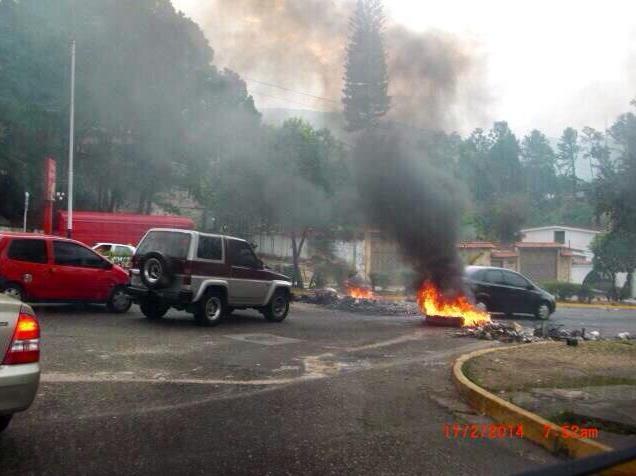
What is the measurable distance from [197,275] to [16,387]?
21.2ft

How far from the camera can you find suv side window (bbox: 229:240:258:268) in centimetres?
1093

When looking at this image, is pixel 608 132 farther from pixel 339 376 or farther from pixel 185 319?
pixel 185 319

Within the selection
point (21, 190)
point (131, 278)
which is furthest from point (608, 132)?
point (21, 190)

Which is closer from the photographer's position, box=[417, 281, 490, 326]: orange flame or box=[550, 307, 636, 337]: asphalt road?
box=[417, 281, 490, 326]: orange flame

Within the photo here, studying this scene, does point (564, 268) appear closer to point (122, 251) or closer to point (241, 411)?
point (122, 251)

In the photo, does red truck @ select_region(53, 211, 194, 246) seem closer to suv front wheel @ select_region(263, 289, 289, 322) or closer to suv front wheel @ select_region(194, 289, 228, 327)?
suv front wheel @ select_region(263, 289, 289, 322)

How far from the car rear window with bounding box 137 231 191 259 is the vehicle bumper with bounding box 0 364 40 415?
6.33 meters

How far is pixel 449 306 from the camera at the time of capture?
13117 mm

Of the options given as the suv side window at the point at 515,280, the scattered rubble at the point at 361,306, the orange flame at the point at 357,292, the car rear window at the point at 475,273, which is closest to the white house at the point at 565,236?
the orange flame at the point at 357,292

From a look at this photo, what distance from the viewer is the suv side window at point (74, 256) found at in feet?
35.4

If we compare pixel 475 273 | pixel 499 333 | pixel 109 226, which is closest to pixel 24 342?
pixel 499 333
